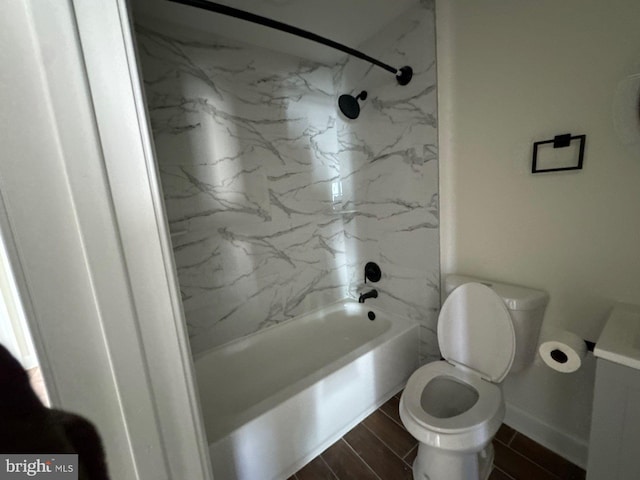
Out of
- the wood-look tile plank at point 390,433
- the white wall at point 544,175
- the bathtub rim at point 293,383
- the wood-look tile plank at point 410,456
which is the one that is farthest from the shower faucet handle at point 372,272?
the wood-look tile plank at point 410,456

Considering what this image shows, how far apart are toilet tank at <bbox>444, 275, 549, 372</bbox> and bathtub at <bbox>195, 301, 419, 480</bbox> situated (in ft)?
2.22

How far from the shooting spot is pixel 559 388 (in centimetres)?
130

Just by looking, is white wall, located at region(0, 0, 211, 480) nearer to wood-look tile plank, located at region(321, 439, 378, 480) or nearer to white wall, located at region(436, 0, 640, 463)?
wood-look tile plank, located at region(321, 439, 378, 480)

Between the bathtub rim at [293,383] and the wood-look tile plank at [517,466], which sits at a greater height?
the bathtub rim at [293,383]

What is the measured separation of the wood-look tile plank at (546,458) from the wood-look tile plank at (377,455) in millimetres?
632

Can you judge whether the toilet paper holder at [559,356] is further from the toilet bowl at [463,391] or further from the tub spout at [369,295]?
the tub spout at [369,295]

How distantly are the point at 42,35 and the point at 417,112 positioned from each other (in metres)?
1.72

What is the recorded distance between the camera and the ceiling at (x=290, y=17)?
56.0 inches

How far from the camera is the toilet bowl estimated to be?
105cm

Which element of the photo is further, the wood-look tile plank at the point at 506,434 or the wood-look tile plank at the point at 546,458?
the wood-look tile plank at the point at 506,434

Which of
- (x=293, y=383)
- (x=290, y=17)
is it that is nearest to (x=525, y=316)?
(x=293, y=383)

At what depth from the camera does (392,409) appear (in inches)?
66.2

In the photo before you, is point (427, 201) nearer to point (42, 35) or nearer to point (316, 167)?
point (316, 167)

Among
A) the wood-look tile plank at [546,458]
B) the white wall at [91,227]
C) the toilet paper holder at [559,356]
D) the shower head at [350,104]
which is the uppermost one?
the shower head at [350,104]
